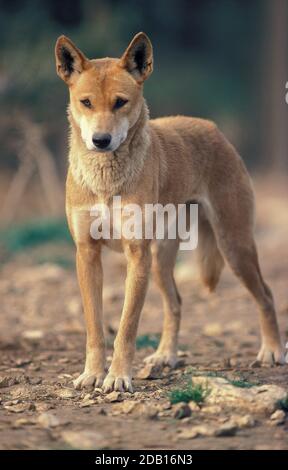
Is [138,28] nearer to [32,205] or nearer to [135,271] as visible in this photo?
[32,205]

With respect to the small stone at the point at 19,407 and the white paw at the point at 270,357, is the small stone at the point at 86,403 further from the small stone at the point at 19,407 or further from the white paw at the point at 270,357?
the white paw at the point at 270,357

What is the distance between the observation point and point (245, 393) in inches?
178

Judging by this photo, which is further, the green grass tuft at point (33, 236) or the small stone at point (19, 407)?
the green grass tuft at point (33, 236)

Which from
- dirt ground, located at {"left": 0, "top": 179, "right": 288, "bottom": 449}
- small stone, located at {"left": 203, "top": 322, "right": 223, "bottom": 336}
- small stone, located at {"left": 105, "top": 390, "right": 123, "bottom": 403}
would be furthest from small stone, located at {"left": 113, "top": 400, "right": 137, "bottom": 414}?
small stone, located at {"left": 203, "top": 322, "right": 223, "bottom": 336}

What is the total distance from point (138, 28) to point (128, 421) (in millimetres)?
14336

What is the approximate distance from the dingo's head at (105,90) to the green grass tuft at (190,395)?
138 cm

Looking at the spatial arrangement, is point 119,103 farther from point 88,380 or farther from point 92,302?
point 88,380

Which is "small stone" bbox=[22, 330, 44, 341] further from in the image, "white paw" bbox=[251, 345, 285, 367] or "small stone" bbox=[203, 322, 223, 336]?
"white paw" bbox=[251, 345, 285, 367]

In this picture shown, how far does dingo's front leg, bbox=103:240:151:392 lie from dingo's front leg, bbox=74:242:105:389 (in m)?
0.18

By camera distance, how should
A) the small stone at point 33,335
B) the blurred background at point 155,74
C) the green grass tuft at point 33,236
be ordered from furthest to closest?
the blurred background at point 155,74, the green grass tuft at point 33,236, the small stone at point 33,335

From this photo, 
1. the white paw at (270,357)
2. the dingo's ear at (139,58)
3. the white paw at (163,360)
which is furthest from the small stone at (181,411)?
the dingo's ear at (139,58)

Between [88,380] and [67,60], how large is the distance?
6.11ft

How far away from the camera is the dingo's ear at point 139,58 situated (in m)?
5.23

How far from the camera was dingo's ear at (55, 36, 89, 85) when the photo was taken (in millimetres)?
5219
